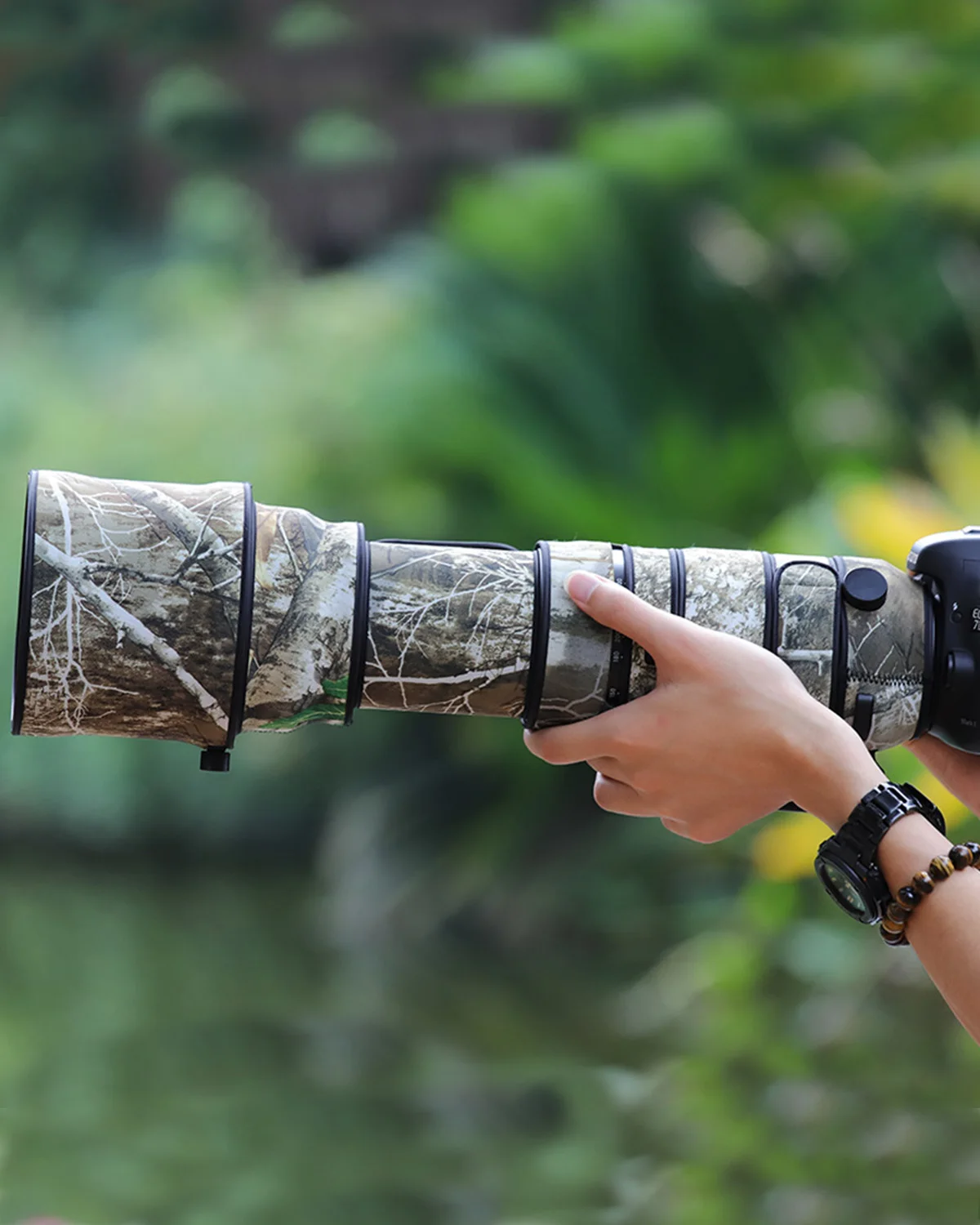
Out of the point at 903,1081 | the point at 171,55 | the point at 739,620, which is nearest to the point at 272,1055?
the point at 903,1081

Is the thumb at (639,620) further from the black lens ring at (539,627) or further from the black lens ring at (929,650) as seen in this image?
the black lens ring at (929,650)

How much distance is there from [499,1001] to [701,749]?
1950 mm

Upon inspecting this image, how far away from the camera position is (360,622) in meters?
0.63

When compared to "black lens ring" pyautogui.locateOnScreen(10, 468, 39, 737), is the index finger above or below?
below

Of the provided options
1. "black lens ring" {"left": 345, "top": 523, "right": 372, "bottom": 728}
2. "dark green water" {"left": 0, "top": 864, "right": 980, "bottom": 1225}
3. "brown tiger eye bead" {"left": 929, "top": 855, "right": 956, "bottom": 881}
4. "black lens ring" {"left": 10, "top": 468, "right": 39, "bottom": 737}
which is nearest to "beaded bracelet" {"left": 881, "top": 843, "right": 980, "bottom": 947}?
"brown tiger eye bead" {"left": 929, "top": 855, "right": 956, "bottom": 881}

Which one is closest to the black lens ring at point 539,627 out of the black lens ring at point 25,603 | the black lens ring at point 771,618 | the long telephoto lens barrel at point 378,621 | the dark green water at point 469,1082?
the long telephoto lens barrel at point 378,621

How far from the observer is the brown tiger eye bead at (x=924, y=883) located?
57 cm

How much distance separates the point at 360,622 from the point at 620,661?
0.12 meters

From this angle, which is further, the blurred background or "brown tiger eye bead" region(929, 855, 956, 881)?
the blurred background

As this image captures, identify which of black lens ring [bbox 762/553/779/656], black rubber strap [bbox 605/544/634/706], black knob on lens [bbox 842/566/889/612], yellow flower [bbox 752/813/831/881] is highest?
black knob on lens [bbox 842/566/889/612]

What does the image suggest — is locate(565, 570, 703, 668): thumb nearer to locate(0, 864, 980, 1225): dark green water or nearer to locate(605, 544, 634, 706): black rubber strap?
locate(605, 544, 634, 706): black rubber strap

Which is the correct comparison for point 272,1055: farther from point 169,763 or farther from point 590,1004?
point 169,763

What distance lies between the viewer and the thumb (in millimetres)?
616

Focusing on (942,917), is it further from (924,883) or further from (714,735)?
(714,735)
